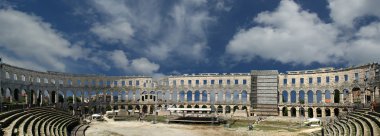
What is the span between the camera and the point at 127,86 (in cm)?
10825

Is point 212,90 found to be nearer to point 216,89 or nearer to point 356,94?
point 216,89

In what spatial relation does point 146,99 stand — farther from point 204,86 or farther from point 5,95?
point 5,95

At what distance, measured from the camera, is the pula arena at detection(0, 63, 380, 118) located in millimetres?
76062

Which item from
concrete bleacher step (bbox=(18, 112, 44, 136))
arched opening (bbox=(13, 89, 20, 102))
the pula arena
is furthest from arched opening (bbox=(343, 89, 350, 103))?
arched opening (bbox=(13, 89, 20, 102))

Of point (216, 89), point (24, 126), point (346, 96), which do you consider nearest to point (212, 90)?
point (216, 89)

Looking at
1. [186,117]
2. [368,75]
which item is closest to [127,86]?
[186,117]

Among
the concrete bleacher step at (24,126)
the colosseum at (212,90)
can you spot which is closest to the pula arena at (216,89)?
the colosseum at (212,90)

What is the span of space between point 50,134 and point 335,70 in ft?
232

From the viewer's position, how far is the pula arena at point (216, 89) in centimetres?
7606

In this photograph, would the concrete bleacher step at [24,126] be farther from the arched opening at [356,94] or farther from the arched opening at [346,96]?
the arched opening at [346,96]

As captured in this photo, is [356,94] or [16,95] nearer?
[16,95]

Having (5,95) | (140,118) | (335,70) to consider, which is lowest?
(140,118)

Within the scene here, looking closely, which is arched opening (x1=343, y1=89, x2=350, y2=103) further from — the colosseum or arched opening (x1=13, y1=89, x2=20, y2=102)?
arched opening (x1=13, y1=89, x2=20, y2=102)

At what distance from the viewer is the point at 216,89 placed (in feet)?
333
